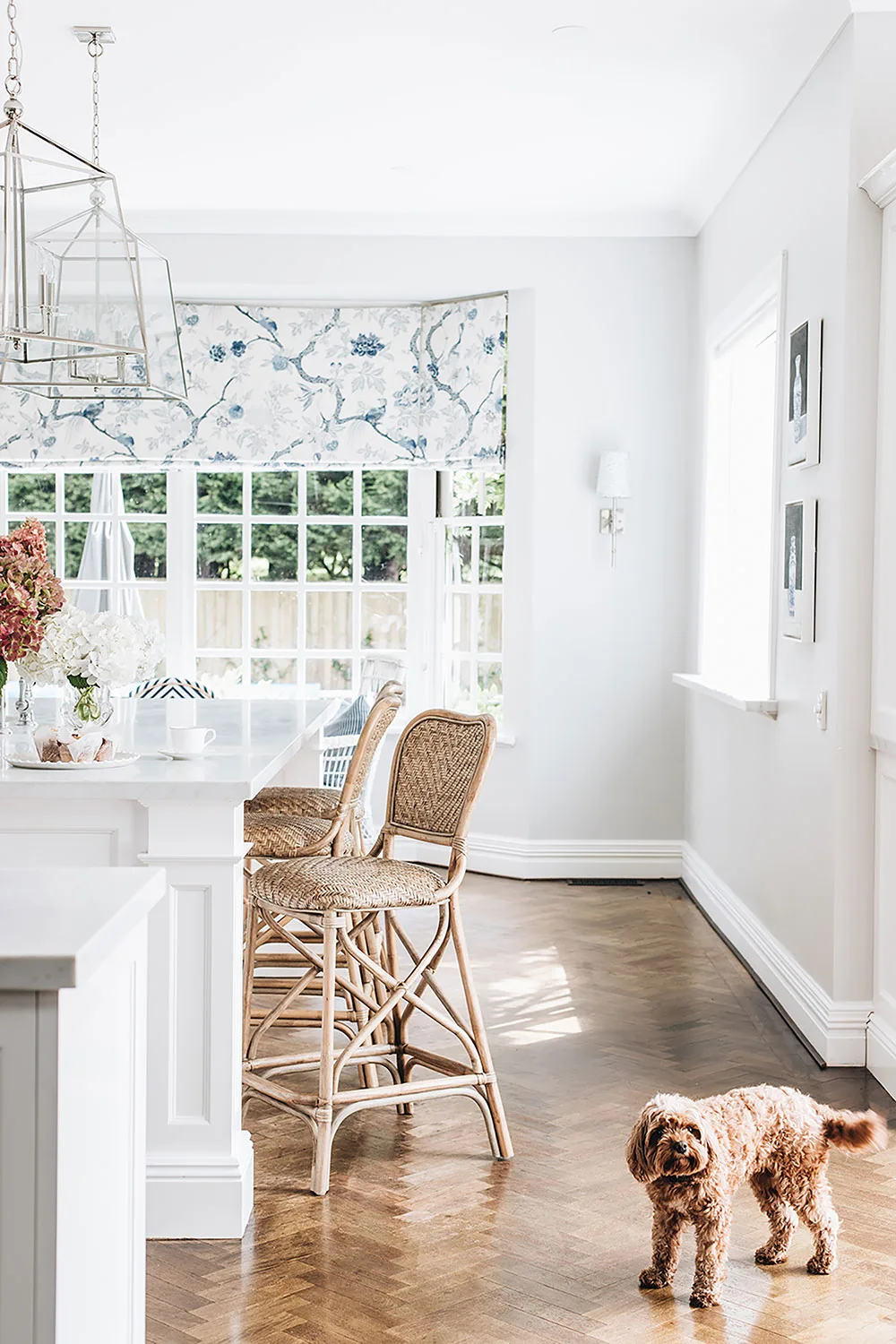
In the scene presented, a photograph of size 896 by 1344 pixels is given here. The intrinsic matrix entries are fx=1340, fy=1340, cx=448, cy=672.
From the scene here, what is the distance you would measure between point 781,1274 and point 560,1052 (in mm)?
1281

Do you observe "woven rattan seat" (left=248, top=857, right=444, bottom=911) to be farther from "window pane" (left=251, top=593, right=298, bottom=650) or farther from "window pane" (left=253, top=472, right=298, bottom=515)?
"window pane" (left=253, top=472, right=298, bottom=515)

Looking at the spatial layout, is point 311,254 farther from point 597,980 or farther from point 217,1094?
point 217,1094

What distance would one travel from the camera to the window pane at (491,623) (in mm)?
6426

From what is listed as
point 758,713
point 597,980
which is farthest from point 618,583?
point 597,980

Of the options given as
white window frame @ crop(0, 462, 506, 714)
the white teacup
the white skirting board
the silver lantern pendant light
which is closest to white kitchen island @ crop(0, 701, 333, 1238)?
the white teacup

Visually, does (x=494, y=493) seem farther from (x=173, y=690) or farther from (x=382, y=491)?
(x=173, y=690)

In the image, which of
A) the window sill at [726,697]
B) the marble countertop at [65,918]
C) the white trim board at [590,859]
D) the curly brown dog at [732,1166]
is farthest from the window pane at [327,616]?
the marble countertop at [65,918]

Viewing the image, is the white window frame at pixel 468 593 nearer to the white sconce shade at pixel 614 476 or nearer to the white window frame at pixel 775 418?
the white sconce shade at pixel 614 476

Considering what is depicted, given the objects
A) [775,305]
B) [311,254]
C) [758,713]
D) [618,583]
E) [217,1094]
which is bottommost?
[217,1094]

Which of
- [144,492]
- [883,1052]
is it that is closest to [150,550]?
[144,492]

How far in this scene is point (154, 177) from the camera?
5.54m

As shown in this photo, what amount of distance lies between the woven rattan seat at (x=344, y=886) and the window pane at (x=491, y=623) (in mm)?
3444

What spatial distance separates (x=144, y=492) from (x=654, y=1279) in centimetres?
511

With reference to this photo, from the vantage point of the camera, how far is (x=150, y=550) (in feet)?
22.1
